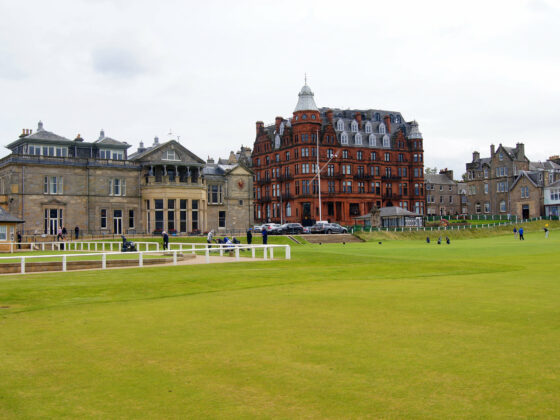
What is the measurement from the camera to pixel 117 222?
71.2m

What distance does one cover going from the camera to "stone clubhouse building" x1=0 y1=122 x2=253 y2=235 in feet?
214

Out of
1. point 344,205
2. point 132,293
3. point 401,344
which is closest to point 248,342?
point 401,344

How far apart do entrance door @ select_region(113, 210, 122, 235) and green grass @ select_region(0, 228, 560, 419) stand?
54231 mm

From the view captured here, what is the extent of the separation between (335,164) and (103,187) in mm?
47265

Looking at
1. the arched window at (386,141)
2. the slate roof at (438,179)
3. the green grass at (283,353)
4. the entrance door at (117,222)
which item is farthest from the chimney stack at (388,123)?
the green grass at (283,353)

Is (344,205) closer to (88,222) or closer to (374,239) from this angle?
(374,239)

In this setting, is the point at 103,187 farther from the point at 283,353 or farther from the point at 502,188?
the point at 502,188

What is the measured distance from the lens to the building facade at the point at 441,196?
133875 millimetres

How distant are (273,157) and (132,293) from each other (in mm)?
92170

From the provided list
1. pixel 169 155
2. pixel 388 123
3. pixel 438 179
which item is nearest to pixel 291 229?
pixel 169 155

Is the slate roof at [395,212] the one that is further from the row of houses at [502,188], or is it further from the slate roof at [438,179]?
the slate roof at [438,179]

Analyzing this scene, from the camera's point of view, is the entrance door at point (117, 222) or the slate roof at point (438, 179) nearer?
the entrance door at point (117, 222)

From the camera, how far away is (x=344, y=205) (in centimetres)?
10362

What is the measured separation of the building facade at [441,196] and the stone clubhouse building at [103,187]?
69.0 meters
